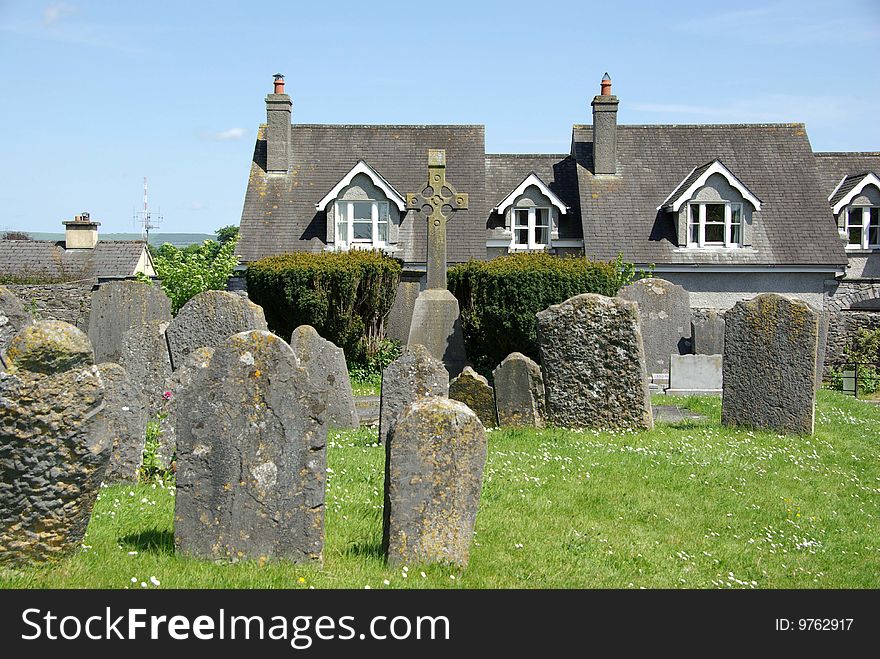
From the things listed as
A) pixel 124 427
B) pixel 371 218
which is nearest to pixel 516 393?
pixel 124 427

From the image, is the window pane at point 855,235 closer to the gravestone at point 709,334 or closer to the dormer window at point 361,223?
the gravestone at point 709,334

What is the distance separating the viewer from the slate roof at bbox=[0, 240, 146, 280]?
32.9 m

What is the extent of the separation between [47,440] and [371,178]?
81.0ft

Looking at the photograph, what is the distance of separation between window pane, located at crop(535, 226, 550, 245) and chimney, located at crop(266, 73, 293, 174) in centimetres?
892

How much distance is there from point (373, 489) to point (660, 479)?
3153mm

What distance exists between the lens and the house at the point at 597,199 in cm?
2967

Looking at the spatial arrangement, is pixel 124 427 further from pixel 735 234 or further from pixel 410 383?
pixel 735 234

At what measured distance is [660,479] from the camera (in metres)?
9.74

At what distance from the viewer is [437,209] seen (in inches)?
744

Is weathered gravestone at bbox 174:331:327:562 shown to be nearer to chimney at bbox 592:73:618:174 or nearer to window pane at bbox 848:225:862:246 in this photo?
chimney at bbox 592:73:618:174

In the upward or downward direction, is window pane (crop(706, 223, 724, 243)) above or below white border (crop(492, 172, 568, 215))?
below

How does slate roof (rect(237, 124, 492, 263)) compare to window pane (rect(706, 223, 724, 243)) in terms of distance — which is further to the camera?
window pane (rect(706, 223, 724, 243))

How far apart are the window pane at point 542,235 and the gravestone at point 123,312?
1660 cm

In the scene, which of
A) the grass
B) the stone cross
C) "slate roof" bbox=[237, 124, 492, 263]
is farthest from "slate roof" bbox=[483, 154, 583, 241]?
the grass
